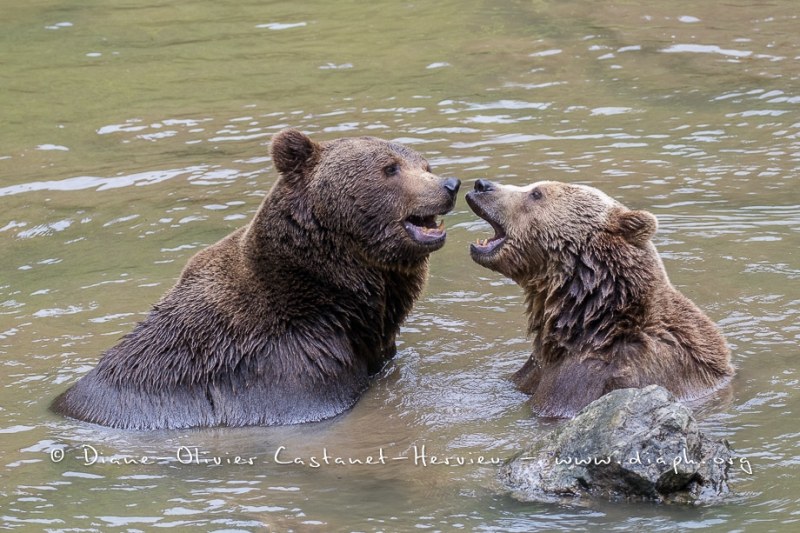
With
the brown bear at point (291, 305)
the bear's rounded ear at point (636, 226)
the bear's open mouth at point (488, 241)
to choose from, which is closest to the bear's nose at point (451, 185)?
the brown bear at point (291, 305)

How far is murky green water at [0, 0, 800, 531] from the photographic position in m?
7.88

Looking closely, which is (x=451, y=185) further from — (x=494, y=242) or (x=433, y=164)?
(x=433, y=164)

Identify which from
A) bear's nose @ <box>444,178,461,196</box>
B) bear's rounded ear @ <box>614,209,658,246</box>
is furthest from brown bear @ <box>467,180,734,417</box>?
bear's nose @ <box>444,178,461,196</box>

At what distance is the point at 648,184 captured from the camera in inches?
523

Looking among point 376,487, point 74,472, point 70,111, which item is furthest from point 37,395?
point 70,111

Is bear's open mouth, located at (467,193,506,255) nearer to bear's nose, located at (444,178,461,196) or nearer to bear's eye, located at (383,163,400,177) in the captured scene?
bear's nose, located at (444,178,461,196)

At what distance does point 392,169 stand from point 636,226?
1828mm

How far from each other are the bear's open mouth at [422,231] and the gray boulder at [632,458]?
2290 millimetres

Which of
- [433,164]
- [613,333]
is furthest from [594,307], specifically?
[433,164]

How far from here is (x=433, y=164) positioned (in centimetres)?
1402

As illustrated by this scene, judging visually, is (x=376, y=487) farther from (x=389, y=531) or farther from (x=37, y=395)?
(x=37, y=395)

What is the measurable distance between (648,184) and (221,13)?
9.64 m

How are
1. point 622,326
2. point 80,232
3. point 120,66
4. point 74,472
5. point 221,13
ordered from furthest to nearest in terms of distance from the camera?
point 221,13 < point 120,66 < point 80,232 < point 622,326 < point 74,472

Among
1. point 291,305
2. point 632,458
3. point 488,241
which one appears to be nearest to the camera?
point 632,458
